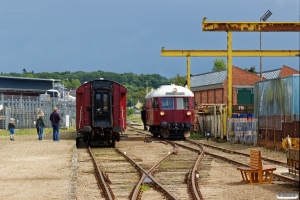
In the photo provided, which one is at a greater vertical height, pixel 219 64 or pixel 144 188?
pixel 219 64

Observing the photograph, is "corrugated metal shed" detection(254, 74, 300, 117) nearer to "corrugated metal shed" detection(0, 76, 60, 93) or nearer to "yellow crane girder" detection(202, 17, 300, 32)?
"yellow crane girder" detection(202, 17, 300, 32)

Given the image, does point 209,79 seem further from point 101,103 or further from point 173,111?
point 101,103

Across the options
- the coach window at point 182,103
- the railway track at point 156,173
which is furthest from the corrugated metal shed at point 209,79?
the railway track at point 156,173

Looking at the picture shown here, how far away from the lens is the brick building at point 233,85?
58.8m

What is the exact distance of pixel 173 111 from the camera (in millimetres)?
32312

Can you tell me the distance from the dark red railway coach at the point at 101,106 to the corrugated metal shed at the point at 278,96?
241 inches

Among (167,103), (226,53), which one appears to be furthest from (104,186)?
(226,53)

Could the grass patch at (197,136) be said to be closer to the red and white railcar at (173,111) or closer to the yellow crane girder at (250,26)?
the red and white railcar at (173,111)

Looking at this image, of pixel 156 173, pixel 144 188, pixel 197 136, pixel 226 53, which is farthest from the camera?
pixel 226 53

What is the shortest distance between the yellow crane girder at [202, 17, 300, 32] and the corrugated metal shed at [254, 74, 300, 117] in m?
4.11

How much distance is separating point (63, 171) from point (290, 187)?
6652mm

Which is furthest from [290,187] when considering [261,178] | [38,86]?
[38,86]

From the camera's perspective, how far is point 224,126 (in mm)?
30234

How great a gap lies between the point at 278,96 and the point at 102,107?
7.85 m
